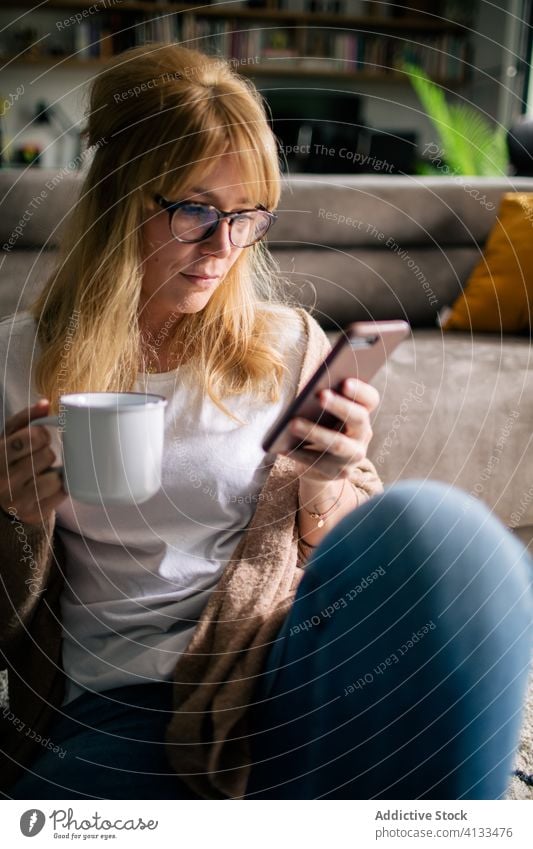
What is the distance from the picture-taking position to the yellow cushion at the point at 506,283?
46.8 inches

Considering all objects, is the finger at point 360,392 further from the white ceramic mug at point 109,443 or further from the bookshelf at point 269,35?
the bookshelf at point 269,35

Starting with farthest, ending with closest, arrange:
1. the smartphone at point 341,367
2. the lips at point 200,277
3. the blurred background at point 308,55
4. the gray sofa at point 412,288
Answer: the blurred background at point 308,55, the gray sofa at point 412,288, the lips at point 200,277, the smartphone at point 341,367

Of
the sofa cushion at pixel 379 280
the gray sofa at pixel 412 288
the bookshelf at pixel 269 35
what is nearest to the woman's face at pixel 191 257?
the gray sofa at pixel 412 288

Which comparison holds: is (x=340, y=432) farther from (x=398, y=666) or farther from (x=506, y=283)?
(x=506, y=283)

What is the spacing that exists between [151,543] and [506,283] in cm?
83

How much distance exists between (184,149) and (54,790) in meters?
0.40

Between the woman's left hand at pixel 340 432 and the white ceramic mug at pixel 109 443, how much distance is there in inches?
3.0

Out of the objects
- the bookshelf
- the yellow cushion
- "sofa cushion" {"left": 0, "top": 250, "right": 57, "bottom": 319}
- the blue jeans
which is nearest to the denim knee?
the blue jeans

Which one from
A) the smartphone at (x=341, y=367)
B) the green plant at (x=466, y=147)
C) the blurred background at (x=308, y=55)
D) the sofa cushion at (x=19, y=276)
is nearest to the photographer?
the smartphone at (x=341, y=367)

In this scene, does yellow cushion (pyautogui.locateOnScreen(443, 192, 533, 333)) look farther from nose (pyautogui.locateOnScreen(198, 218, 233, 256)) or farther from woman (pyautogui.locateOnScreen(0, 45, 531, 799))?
nose (pyautogui.locateOnScreen(198, 218, 233, 256))

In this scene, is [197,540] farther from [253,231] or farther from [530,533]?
[530,533]

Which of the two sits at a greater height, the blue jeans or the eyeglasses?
the eyeglasses

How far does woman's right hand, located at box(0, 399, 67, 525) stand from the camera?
0.44 metres

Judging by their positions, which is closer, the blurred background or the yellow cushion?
the yellow cushion
